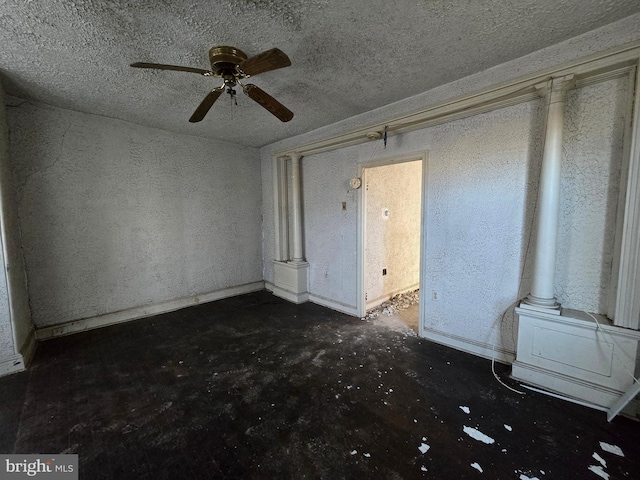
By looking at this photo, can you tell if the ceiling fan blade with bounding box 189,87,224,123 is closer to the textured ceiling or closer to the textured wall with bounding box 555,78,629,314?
the textured ceiling

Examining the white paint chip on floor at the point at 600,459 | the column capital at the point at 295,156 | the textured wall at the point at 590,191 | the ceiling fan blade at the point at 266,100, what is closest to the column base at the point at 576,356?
the textured wall at the point at 590,191

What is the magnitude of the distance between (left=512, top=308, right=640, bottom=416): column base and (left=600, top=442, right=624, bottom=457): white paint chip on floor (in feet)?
1.27

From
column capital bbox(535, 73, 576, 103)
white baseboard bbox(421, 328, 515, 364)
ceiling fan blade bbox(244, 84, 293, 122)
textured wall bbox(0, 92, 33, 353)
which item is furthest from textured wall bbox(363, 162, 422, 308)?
textured wall bbox(0, 92, 33, 353)

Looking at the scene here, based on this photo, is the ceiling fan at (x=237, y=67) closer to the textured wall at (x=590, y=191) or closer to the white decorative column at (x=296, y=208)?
the white decorative column at (x=296, y=208)

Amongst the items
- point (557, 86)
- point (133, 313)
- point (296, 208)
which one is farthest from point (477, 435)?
point (133, 313)

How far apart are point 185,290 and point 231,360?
192cm

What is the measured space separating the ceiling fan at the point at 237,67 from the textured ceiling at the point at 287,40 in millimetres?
97

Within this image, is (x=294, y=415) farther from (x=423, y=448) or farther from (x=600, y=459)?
(x=600, y=459)

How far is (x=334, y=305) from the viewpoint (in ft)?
12.8

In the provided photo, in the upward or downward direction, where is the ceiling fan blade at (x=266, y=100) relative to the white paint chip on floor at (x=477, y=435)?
upward

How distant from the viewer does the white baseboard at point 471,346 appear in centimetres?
242

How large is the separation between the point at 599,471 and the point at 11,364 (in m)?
4.26

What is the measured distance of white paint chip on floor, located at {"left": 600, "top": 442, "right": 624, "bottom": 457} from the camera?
59.4 inches

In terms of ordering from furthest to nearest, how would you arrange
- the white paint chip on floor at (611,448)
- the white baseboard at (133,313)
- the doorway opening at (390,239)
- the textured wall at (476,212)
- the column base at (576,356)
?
1. the doorway opening at (390,239)
2. the white baseboard at (133,313)
3. the textured wall at (476,212)
4. the column base at (576,356)
5. the white paint chip on floor at (611,448)
